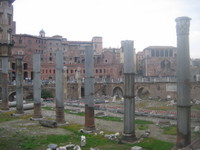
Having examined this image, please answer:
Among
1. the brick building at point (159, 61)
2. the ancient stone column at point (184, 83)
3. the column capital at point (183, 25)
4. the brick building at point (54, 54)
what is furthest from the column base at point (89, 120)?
the brick building at point (159, 61)

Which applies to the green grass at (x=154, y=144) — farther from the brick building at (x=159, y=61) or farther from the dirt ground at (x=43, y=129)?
the brick building at (x=159, y=61)

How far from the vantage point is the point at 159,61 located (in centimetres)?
4859

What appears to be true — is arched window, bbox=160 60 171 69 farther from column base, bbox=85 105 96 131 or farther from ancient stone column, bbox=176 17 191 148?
ancient stone column, bbox=176 17 191 148

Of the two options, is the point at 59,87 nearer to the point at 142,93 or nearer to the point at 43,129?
the point at 43,129

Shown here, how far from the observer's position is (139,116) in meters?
19.1

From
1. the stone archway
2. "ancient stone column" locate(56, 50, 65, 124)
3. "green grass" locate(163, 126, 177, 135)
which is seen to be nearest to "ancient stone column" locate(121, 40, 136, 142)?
"green grass" locate(163, 126, 177, 135)

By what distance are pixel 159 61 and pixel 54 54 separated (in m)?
23.6

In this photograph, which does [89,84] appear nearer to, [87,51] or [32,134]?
[87,51]

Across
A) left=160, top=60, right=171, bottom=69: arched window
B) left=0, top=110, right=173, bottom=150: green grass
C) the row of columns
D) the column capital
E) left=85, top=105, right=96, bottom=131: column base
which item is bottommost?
left=0, top=110, right=173, bottom=150: green grass

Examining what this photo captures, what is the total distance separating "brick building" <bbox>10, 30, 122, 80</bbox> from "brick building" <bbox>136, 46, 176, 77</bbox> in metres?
6.02

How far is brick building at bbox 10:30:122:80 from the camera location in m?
49.9

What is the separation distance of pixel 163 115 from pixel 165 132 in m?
5.32

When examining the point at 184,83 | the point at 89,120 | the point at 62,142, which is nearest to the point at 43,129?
the point at 89,120

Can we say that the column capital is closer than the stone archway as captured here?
Yes
